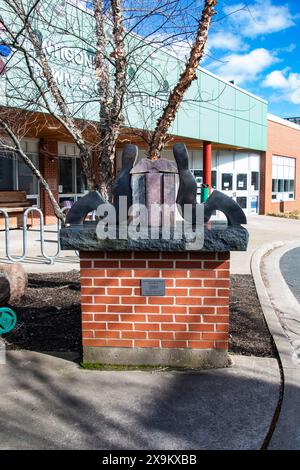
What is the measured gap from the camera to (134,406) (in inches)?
122

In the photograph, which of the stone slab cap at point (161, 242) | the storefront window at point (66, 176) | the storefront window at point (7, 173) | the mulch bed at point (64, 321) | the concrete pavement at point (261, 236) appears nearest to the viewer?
the stone slab cap at point (161, 242)

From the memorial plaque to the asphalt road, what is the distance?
3.58 m

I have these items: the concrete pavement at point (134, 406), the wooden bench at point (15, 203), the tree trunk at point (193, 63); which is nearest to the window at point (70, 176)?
the wooden bench at point (15, 203)

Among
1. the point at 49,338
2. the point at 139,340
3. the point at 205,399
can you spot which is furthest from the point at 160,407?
the point at 49,338

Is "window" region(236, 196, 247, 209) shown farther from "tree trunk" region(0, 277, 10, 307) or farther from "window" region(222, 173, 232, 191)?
"tree trunk" region(0, 277, 10, 307)

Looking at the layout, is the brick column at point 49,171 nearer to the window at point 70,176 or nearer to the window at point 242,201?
the window at point 70,176

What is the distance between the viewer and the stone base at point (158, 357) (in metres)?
3.72

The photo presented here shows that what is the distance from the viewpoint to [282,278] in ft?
26.5

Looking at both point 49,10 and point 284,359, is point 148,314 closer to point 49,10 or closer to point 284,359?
point 284,359

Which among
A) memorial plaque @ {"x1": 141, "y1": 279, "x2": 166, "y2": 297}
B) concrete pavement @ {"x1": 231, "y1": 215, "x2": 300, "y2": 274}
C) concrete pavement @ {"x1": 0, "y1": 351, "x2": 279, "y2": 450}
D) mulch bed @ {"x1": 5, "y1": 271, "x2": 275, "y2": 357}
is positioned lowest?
concrete pavement @ {"x1": 0, "y1": 351, "x2": 279, "y2": 450}

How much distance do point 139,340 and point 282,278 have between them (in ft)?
16.4

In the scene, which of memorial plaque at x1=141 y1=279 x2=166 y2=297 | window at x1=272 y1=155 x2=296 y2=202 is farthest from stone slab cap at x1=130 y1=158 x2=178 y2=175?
window at x1=272 y1=155 x2=296 y2=202

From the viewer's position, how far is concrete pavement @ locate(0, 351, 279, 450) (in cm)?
270

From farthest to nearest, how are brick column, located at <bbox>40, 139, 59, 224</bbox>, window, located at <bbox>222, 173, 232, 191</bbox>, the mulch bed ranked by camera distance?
window, located at <bbox>222, 173, 232, 191</bbox> < brick column, located at <bbox>40, 139, 59, 224</bbox> < the mulch bed
